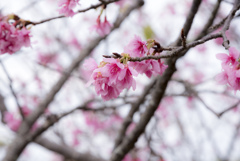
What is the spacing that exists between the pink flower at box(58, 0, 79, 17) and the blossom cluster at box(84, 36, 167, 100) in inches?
17.8

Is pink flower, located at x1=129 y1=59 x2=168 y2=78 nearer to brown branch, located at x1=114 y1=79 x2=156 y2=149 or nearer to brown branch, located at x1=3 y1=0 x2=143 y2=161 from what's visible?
brown branch, located at x1=114 y1=79 x2=156 y2=149

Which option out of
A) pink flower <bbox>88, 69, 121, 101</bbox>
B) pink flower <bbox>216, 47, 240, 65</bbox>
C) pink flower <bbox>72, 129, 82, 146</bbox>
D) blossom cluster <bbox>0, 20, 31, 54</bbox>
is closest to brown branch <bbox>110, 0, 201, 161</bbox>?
pink flower <bbox>216, 47, 240, 65</bbox>

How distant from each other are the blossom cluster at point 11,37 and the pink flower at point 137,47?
0.61 meters

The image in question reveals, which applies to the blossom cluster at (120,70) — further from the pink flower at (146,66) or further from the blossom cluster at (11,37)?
the blossom cluster at (11,37)

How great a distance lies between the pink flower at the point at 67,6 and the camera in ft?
3.91

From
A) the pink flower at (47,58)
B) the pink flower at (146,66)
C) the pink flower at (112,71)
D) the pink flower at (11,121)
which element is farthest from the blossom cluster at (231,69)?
the pink flower at (47,58)

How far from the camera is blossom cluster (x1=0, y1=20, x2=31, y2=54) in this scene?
1160 millimetres

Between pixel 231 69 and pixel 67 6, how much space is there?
2.72 feet

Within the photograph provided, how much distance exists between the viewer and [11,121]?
2691 mm

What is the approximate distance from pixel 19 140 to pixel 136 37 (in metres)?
1.92

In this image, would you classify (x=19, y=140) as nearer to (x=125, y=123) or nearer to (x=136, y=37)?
(x=125, y=123)

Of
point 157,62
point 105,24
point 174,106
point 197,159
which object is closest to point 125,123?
point 105,24

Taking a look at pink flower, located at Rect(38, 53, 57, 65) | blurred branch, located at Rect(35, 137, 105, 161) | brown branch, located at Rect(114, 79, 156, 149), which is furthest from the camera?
pink flower, located at Rect(38, 53, 57, 65)

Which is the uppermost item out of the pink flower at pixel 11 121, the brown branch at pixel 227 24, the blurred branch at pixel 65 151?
the brown branch at pixel 227 24
